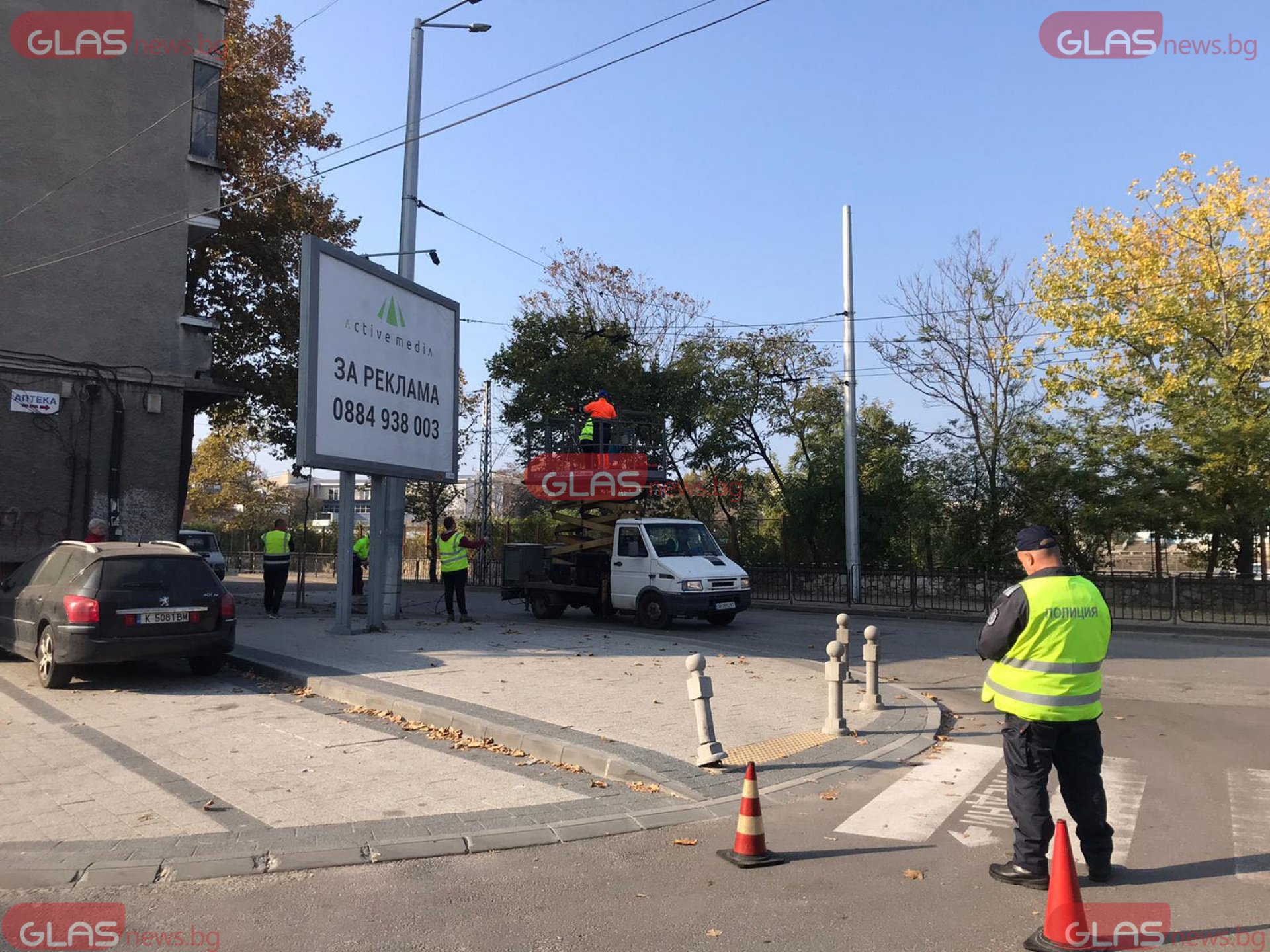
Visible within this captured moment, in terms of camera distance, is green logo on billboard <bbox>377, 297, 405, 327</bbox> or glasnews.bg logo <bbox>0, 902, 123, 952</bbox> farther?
green logo on billboard <bbox>377, 297, 405, 327</bbox>

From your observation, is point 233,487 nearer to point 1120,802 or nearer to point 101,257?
point 101,257

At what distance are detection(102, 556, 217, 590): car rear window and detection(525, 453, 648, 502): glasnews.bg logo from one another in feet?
31.2

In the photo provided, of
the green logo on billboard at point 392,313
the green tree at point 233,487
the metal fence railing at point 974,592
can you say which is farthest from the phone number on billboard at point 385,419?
the green tree at point 233,487

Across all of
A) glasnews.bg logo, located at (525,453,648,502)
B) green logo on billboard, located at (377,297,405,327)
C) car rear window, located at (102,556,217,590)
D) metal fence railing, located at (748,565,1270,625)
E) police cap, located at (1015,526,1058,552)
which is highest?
green logo on billboard, located at (377,297,405,327)

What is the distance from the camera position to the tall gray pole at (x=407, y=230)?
16516mm

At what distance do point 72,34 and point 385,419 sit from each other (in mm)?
10565

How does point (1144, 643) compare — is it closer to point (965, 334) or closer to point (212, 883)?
point (965, 334)

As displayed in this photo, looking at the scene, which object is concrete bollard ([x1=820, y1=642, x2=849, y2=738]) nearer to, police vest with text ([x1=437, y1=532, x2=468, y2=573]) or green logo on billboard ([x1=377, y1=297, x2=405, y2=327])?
green logo on billboard ([x1=377, y1=297, x2=405, y2=327])

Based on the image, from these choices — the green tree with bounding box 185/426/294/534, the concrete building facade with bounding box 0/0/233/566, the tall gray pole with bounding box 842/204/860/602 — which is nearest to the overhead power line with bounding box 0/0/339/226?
the concrete building facade with bounding box 0/0/233/566

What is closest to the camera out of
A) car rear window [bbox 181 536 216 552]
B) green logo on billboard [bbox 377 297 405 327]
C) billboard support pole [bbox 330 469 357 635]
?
billboard support pole [bbox 330 469 357 635]

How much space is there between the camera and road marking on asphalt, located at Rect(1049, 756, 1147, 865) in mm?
5329

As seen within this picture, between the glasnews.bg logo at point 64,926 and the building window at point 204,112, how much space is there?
17.5 meters

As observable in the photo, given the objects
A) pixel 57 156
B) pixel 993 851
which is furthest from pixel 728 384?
pixel 993 851

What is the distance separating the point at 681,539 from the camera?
1764 cm
